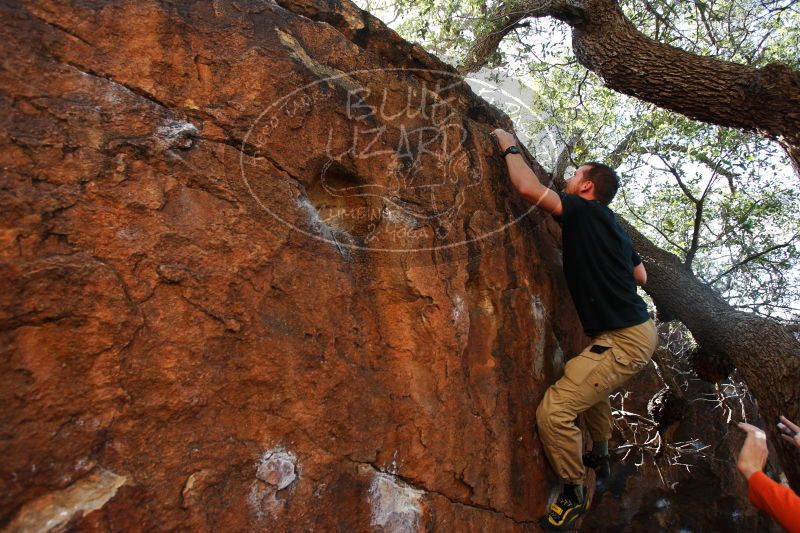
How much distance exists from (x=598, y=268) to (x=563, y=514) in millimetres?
1548

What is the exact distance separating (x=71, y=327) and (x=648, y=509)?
6.83 metres

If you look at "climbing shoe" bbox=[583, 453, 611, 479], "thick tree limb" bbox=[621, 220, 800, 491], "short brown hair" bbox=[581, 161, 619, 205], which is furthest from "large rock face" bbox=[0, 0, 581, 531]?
"thick tree limb" bbox=[621, 220, 800, 491]

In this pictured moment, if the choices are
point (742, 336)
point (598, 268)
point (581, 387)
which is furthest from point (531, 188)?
point (742, 336)

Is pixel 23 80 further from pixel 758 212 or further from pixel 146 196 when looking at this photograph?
pixel 758 212

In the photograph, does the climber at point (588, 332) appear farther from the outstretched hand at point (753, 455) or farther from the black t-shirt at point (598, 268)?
the outstretched hand at point (753, 455)

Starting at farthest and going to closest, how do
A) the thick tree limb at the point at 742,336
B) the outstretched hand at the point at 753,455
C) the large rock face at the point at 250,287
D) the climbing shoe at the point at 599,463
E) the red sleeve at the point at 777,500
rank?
the thick tree limb at the point at 742,336 → the climbing shoe at the point at 599,463 → the outstretched hand at the point at 753,455 → the red sleeve at the point at 777,500 → the large rock face at the point at 250,287

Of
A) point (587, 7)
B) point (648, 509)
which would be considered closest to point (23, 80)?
point (587, 7)

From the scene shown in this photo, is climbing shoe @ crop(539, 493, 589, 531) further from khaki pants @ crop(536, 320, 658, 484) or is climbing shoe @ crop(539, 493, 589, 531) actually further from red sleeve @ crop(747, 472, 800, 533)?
red sleeve @ crop(747, 472, 800, 533)

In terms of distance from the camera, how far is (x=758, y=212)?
23.9ft

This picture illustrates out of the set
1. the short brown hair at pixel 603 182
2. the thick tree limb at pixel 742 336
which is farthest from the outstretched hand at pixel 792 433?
the short brown hair at pixel 603 182

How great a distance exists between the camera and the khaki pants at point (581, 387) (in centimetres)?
328

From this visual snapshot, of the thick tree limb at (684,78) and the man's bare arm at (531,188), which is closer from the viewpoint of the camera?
the man's bare arm at (531,188)

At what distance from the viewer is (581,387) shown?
132 inches

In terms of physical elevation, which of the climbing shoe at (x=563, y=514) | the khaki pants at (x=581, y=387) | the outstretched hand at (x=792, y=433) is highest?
the outstretched hand at (x=792, y=433)
